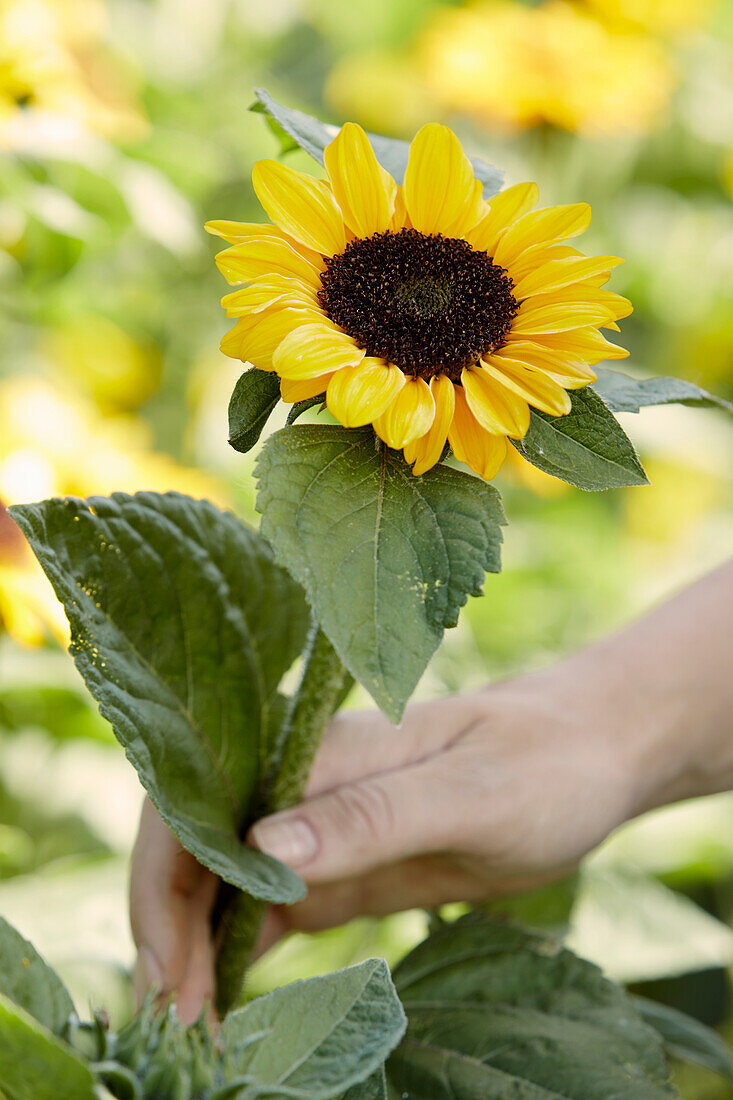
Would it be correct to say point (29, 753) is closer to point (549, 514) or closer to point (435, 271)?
point (435, 271)

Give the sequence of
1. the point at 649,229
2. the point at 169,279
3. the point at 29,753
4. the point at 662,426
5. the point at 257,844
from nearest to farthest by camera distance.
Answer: the point at 257,844
the point at 29,753
the point at 169,279
the point at 662,426
the point at 649,229

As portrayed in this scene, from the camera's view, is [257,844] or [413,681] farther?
[257,844]

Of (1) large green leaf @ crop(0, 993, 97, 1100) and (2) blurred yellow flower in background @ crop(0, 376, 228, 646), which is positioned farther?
(2) blurred yellow flower in background @ crop(0, 376, 228, 646)

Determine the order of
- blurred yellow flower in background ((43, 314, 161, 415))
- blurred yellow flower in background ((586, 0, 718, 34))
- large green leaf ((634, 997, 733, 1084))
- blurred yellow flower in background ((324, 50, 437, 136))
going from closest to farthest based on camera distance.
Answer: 1. large green leaf ((634, 997, 733, 1084))
2. blurred yellow flower in background ((43, 314, 161, 415))
3. blurred yellow flower in background ((324, 50, 437, 136))
4. blurred yellow flower in background ((586, 0, 718, 34))

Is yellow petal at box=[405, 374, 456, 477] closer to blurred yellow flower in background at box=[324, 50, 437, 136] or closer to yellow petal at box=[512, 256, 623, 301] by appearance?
yellow petal at box=[512, 256, 623, 301]

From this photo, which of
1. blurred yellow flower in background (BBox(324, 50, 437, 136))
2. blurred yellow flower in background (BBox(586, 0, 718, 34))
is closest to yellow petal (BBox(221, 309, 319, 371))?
blurred yellow flower in background (BBox(324, 50, 437, 136))

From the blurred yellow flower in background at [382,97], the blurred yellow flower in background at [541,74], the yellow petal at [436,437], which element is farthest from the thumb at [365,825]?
the blurred yellow flower in background at [382,97]

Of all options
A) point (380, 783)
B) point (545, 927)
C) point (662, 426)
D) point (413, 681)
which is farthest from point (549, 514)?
point (413, 681)
